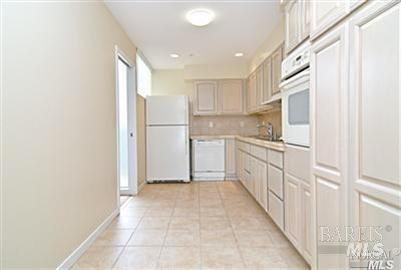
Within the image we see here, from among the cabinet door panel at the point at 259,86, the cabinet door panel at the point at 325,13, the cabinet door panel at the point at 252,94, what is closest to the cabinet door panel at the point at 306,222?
the cabinet door panel at the point at 325,13

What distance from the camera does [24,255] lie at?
5.24 feet

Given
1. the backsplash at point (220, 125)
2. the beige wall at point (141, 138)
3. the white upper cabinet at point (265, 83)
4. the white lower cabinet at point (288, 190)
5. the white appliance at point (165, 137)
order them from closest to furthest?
1. the white lower cabinet at point (288, 190)
2. the white upper cabinet at point (265, 83)
3. the beige wall at point (141, 138)
4. the white appliance at point (165, 137)
5. the backsplash at point (220, 125)

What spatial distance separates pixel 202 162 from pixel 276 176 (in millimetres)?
3085

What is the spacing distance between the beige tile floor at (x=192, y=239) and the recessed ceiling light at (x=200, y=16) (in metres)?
2.34

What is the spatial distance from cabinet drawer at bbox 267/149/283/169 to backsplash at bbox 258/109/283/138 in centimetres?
130

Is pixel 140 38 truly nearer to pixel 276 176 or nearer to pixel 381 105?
pixel 276 176

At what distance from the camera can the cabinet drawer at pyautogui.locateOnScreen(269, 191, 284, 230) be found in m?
2.59

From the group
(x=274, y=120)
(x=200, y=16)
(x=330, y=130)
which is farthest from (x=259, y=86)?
(x=330, y=130)

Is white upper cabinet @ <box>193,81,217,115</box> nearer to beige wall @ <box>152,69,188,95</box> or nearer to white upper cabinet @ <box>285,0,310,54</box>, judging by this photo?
beige wall @ <box>152,69,188,95</box>

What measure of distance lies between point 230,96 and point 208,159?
1.44 m

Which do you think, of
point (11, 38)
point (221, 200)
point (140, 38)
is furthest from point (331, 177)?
point (140, 38)

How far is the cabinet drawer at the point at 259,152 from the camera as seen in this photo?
325 centimetres

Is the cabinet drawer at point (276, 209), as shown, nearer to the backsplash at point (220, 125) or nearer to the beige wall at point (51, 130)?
the beige wall at point (51, 130)

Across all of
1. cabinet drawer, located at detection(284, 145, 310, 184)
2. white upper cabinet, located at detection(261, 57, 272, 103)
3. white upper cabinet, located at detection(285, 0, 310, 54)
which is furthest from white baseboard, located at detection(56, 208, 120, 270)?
white upper cabinet, located at detection(261, 57, 272, 103)
